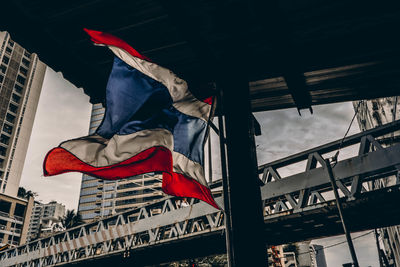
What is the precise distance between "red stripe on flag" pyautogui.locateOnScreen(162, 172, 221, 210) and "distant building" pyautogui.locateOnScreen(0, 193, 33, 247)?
8690 cm

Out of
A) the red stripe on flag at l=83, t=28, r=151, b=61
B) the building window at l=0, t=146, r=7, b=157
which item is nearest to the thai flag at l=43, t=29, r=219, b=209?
the red stripe on flag at l=83, t=28, r=151, b=61

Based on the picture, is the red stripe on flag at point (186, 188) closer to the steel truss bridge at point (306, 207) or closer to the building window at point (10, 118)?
the steel truss bridge at point (306, 207)

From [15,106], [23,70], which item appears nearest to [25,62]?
[23,70]

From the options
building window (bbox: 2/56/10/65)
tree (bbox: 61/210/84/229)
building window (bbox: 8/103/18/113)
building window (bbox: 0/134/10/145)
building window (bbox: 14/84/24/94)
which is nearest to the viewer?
tree (bbox: 61/210/84/229)

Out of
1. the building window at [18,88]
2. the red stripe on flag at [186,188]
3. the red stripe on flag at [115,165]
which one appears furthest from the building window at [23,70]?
the red stripe on flag at [186,188]

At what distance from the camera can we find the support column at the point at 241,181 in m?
3.13

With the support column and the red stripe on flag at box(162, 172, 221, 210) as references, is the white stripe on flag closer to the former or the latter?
the red stripe on flag at box(162, 172, 221, 210)

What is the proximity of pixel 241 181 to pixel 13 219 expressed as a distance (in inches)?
3537

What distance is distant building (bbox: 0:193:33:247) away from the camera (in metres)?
74.5

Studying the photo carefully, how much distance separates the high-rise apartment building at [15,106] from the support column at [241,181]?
9549cm

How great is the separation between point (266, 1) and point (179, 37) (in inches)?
52.4

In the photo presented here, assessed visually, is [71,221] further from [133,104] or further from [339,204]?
[133,104]

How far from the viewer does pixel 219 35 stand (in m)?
4.02

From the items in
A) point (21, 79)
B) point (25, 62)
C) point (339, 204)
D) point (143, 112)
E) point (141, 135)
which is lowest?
point (141, 135)
